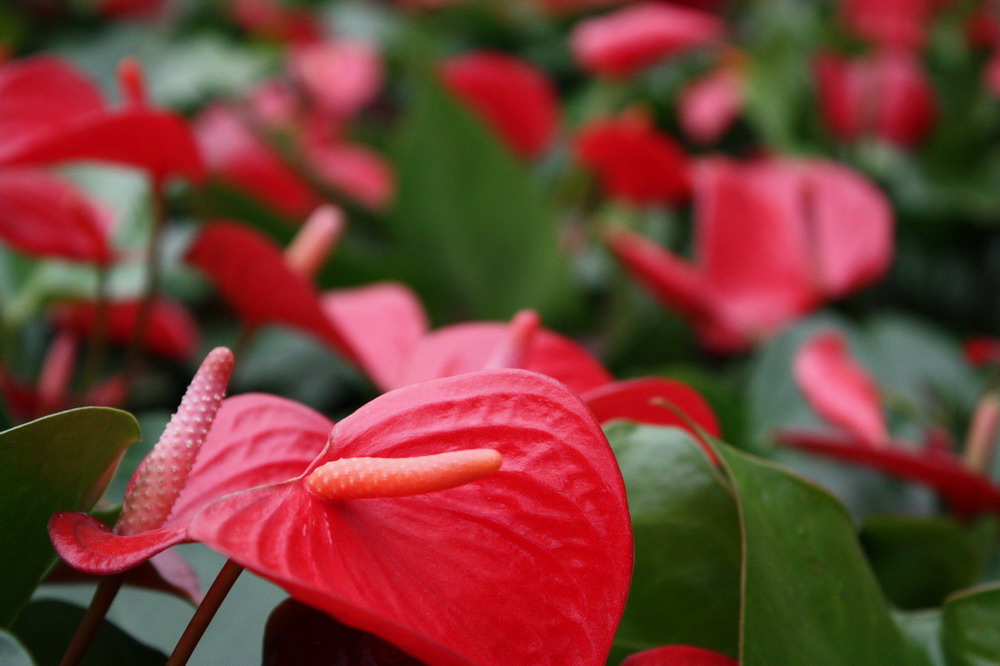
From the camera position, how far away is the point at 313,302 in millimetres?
454

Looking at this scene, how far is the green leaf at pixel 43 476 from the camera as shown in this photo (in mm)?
267

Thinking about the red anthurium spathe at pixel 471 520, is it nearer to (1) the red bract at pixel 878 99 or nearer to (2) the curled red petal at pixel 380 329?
(2) the curled red petal at pixel 380 329

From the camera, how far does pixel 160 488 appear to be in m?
0.27

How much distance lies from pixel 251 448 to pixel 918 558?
0.32m

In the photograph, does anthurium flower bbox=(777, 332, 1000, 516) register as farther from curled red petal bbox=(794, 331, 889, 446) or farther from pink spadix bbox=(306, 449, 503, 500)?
pink spadix bbox=(306, 449, 503, 500)

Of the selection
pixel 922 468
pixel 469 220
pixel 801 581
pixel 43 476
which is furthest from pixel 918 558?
pixel 469 220

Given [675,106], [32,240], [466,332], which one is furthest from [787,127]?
[32,240]

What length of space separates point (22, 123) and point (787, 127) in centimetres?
87

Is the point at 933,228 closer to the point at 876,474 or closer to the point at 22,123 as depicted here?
the point at 876,474

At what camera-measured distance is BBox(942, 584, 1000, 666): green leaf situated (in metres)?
0.33

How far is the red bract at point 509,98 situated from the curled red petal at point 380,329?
1.53 ft

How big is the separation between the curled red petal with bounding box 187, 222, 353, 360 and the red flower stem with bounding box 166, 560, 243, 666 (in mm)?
221

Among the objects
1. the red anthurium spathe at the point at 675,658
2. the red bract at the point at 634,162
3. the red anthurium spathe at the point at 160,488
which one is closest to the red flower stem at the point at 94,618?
the red anthurium spathe at the point at 160,488

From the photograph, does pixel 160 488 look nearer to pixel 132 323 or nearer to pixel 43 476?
pixel 43 476
